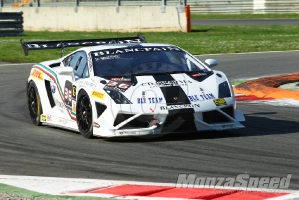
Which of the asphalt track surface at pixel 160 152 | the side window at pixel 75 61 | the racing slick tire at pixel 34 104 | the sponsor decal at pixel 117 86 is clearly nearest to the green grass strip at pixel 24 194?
the asphalt track surface at pixel 160 152

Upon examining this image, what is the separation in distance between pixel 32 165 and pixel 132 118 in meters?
1.69

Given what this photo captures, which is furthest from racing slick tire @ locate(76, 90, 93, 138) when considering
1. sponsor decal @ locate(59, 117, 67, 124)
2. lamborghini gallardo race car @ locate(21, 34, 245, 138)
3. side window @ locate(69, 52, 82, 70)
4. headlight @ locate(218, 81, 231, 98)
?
headlight @ locate(218, 81, 231, 98)

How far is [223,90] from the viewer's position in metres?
9.44

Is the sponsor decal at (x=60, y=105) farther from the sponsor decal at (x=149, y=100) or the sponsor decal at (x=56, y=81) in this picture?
the sponsor decal at (x=149, y=100)

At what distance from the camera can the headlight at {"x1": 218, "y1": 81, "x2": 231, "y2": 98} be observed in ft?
30.7

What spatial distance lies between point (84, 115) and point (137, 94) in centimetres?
86

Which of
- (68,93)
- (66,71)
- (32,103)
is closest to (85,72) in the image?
(66,71)

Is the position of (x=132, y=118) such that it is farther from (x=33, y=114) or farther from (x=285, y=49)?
(x=285, y=49)

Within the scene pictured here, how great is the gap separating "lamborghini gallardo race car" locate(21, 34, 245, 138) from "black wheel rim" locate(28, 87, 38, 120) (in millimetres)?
318

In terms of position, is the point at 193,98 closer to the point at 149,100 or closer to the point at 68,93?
the point at 149,100

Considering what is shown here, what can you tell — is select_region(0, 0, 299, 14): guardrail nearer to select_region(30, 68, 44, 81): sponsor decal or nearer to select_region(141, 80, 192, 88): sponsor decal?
select_region(30, 68, 44, 81): sponsor decal

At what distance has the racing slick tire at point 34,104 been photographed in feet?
36.2

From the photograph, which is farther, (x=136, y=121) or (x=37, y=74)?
(x=37, y=74)

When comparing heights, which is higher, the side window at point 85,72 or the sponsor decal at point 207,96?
the side window at point 85,72
